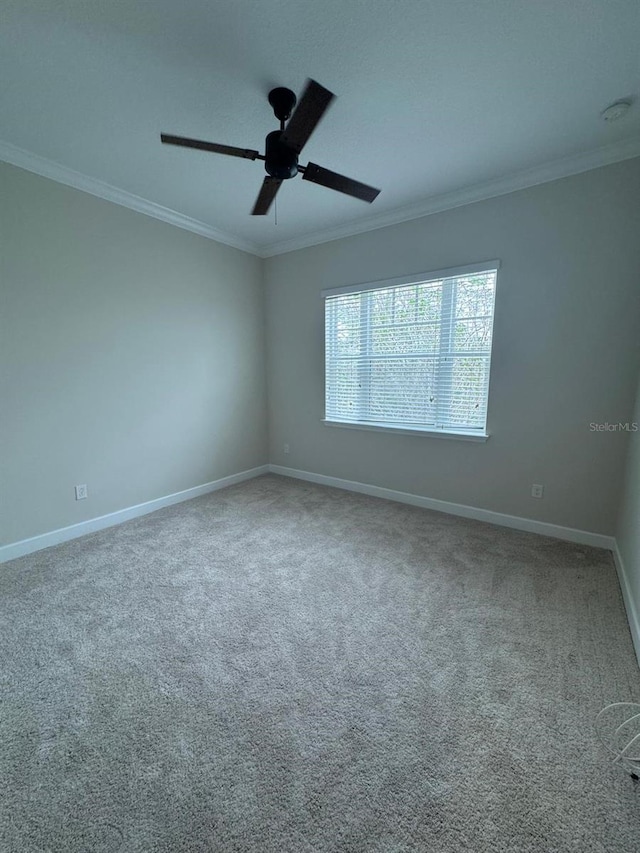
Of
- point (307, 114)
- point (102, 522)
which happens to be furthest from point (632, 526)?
point (102, 522)

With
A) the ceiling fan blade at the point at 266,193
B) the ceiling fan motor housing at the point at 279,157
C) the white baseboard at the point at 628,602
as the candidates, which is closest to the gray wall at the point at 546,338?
the white baseboard at the point at 628,602

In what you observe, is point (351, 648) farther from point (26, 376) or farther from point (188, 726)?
point (26, 376)

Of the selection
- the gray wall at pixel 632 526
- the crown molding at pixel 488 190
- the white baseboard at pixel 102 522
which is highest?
the crown molding at pixel 488 190

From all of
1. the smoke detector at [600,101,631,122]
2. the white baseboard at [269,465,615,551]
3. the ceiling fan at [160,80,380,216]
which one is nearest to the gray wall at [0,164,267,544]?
the white baseboard at [269,465,615,551]

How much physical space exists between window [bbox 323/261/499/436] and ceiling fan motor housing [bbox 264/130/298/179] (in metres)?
1.74

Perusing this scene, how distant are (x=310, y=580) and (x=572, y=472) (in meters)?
2.12

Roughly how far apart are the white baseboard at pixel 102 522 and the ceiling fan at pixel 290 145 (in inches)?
108

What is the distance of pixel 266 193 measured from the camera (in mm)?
1941

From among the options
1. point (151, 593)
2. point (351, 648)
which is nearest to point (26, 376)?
point (151, 593)

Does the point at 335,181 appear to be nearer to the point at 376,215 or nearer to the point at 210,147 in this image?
the point at 210,147

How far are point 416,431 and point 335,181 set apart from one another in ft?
7.01

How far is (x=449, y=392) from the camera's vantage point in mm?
3078

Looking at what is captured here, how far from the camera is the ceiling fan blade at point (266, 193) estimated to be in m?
1.83

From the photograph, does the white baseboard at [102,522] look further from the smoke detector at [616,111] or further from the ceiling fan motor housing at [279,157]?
the smoke detector at [616,111]
